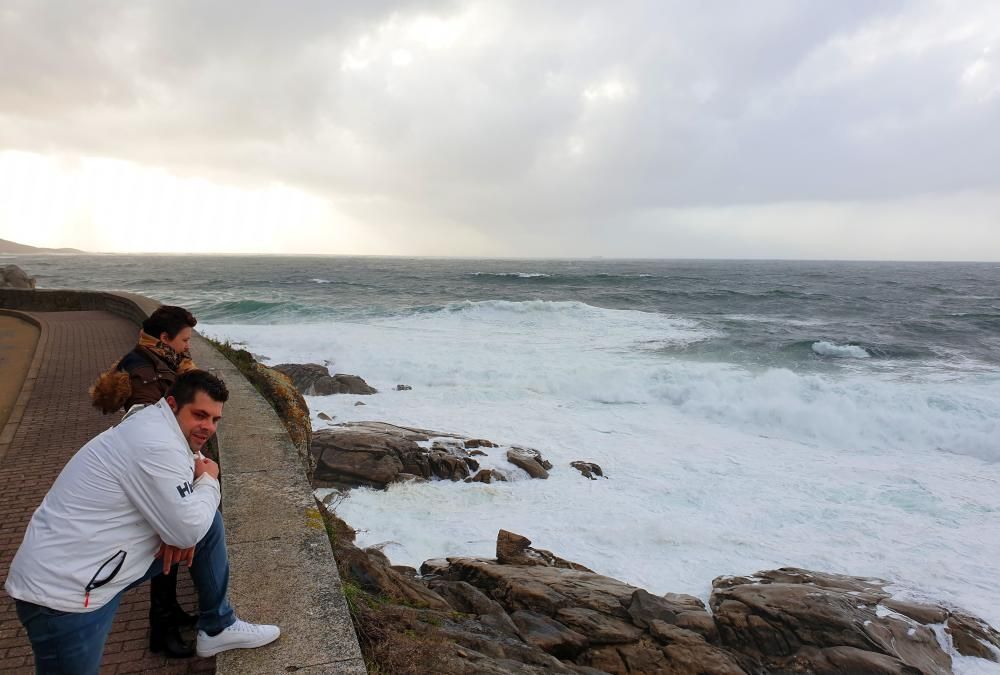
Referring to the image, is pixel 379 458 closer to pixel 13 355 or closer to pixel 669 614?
pixel 669 614

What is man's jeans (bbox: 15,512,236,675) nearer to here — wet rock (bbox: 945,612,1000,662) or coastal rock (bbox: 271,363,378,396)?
wet rock (bbox: 945,612,1000,662)

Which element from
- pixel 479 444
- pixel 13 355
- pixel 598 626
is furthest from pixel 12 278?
pixel 598 626

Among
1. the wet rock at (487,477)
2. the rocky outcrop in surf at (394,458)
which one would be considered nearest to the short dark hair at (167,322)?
the rocky outcrop in surf at (394,458)

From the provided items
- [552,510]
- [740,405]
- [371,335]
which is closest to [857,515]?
[552,510]

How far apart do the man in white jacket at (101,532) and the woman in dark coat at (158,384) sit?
2.50 ft

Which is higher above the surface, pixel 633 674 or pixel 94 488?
pixel 94 488

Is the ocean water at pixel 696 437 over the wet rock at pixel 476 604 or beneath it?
beneath

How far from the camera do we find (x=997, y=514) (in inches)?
358

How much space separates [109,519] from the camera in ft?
6.41

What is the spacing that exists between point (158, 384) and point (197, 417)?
116 centimetres

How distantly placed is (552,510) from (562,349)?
44.3ft

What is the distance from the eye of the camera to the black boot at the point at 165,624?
2797 mm

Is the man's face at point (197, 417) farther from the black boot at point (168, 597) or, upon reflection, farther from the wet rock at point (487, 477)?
the wet rock at point (487, 477)

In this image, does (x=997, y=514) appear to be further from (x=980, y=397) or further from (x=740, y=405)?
(x=980, y=397)
